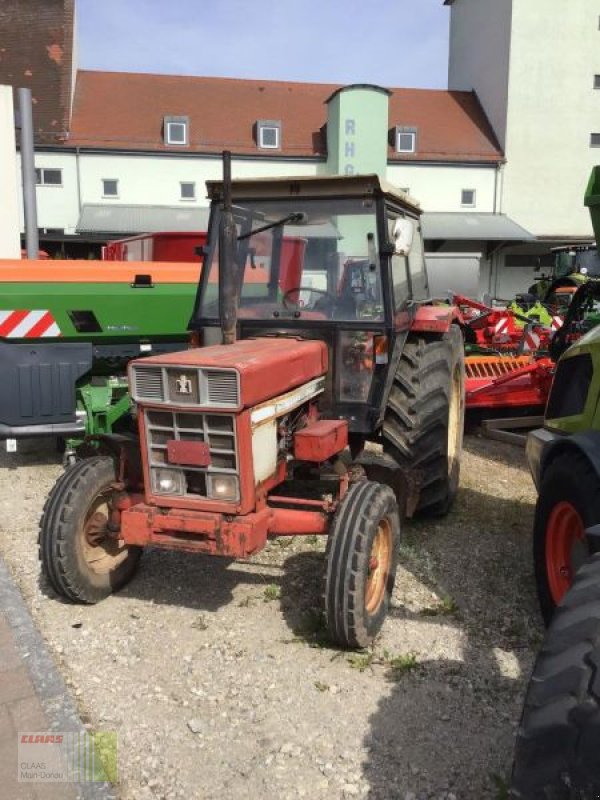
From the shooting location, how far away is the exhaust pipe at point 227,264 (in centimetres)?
342

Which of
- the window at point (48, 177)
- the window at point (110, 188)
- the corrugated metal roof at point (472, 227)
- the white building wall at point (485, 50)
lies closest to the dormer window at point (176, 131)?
the window at point (110, 188)

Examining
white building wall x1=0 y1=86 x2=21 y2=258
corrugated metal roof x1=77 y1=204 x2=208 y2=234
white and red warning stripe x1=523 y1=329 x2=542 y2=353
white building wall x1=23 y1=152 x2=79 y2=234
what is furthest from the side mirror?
white building wall x1=23 y1=152 x2=79 y2=234

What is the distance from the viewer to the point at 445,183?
27984 mm

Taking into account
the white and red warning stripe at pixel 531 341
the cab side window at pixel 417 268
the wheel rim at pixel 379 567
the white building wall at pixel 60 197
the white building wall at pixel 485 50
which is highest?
the white building wall at pixel 485 50

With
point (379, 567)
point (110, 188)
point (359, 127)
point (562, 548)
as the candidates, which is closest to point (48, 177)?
point (110, 188)

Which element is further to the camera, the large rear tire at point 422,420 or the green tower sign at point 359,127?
the green tower sign at point 359,127

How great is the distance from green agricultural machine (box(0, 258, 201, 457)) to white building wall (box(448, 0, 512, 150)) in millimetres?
25591

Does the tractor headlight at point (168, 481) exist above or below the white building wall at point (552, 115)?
below

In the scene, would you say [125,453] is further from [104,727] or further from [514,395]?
[514,395]

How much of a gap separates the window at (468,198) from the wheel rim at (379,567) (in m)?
26.7

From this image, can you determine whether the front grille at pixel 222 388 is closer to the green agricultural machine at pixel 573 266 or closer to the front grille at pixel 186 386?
the front grille at pixel 186 386

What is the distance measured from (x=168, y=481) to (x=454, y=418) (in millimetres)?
2749

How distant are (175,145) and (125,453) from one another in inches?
Result: 980

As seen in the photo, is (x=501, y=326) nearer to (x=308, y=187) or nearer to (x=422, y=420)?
(x=422, y=420)
